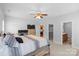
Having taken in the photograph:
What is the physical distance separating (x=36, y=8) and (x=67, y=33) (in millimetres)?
741

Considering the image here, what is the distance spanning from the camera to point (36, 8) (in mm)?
2439

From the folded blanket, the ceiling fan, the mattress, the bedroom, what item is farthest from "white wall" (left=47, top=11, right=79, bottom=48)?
the folded blanket

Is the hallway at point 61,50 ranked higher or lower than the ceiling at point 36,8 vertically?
lower

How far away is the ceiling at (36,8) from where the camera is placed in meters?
2.42

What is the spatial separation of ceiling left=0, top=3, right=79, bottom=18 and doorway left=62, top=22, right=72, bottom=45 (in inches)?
9.0

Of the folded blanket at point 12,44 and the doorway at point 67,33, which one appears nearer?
the folded blanket at point 12,44

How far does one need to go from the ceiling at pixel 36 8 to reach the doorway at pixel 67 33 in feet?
0.75

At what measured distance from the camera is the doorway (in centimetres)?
250

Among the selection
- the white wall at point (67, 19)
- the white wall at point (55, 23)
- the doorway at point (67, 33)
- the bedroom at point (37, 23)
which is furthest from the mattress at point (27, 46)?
the doorway at point (67, 33)

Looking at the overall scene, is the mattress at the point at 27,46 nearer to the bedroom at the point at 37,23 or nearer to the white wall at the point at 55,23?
the bedroom at the point at 37,23

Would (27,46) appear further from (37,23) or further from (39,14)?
(39,14)

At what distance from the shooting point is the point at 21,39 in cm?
244

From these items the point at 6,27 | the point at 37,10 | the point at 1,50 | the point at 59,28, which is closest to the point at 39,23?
the point at 37,10

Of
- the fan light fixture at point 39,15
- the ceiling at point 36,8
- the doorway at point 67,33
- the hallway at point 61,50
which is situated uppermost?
the ceiling at point 36,8
